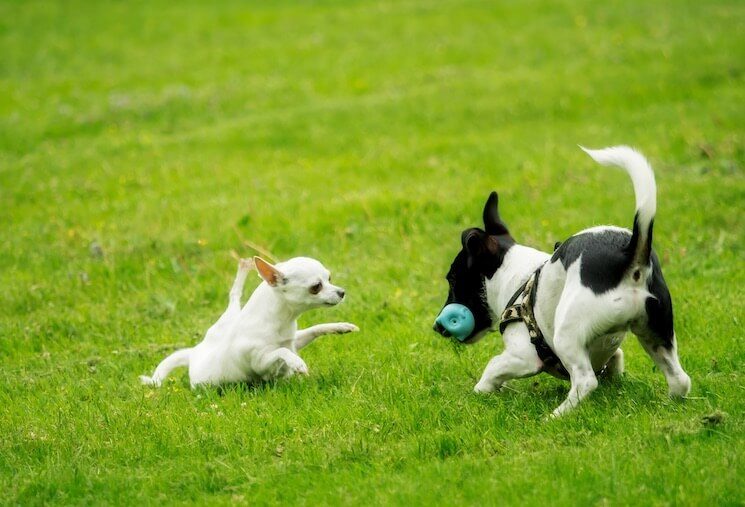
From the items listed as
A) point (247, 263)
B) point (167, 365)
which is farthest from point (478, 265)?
point (167, 365)

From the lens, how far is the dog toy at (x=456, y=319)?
727 cm

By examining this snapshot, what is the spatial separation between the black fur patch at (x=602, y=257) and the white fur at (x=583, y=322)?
0.14ft

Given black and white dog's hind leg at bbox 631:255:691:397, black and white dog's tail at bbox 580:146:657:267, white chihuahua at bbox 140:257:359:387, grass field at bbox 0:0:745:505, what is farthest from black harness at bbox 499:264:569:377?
white chihuahua at bbox 140:257:359:387

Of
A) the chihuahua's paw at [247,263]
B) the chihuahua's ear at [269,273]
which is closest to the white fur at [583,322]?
the chihuahua's ear at [269,273]

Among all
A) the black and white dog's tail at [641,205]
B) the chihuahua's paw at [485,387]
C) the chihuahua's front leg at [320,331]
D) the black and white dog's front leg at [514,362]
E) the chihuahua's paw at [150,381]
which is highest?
the black and white dog's tail at [641,205]

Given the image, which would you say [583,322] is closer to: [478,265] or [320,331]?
[478,265]

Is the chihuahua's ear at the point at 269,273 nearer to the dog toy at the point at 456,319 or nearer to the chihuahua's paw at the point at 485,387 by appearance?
the dog toy at the point at 456,319

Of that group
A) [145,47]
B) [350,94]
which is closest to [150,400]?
[350,94]

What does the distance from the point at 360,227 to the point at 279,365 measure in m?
5.00

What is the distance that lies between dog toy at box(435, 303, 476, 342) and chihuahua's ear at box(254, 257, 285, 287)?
1328 millimetres

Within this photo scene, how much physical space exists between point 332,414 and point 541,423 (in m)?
1.50

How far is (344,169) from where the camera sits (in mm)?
15852

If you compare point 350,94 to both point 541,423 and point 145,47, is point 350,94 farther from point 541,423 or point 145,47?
point 541,423

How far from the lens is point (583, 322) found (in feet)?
19.9
